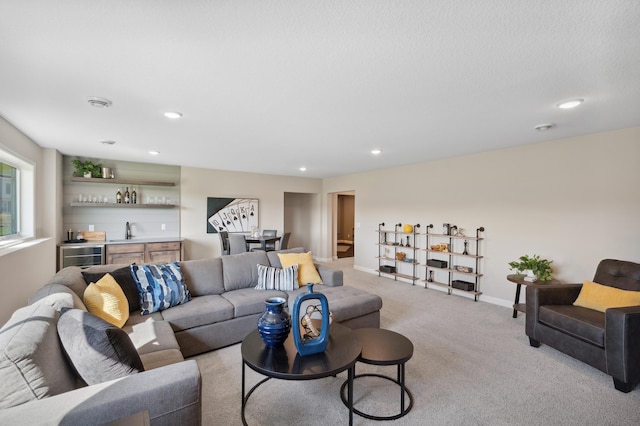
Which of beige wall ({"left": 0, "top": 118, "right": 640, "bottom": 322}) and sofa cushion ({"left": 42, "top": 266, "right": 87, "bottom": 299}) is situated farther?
beige wall ({"left": 0, "top": 118, "right": 640, "bottom": 322})

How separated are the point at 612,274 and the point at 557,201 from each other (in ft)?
3.94

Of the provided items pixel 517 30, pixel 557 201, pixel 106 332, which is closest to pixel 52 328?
pixel 106 332

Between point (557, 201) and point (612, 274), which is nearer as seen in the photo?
point (612, 274)

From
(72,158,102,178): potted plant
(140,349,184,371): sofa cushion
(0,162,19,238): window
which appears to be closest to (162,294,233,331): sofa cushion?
(140,349,184,371): sofa cushion

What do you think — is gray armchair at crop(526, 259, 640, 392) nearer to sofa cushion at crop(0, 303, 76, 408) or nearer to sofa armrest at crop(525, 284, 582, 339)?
sofa armrest at crop(525, 284, 582, 339)

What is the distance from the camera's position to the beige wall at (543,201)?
3.40 meters

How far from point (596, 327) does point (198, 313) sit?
139 inches

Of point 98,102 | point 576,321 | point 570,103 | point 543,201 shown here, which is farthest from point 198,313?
point 543,201

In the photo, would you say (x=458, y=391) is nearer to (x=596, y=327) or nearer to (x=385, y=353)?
(x=385, y=353)

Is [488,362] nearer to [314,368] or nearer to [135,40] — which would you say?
[314,368]

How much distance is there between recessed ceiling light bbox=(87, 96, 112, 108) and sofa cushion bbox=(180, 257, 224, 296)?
1.75m

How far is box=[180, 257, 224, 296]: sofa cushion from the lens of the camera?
10.8ft

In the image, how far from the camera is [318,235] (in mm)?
8438

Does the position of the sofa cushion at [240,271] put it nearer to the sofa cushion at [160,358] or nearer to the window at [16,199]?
the sofa cushion at [160,358]
